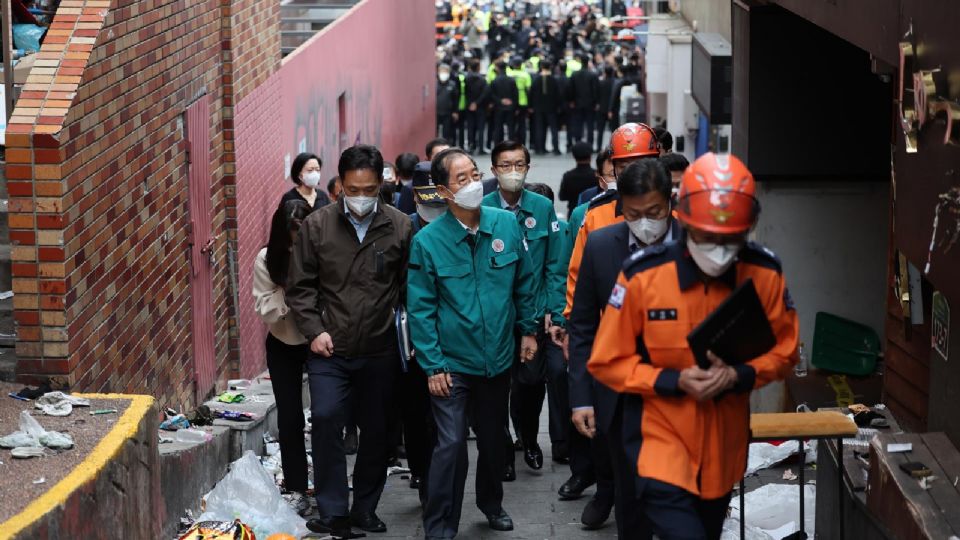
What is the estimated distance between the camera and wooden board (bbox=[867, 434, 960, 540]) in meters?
6.02

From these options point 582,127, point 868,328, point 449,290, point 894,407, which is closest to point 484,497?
point 449,290

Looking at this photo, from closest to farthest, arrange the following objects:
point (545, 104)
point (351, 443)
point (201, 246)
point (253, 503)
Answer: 1. point (253, 503)
2. point (201, 246)
3. point (351, 443)
4. point (545, 104)

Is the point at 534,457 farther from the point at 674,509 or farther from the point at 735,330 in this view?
the point at 735,330

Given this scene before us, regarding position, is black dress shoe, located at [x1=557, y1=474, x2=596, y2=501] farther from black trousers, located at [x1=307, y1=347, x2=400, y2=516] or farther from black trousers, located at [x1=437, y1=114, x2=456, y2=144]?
black trousers, located at [x1=437, y1=114, x2=456, y2=144]

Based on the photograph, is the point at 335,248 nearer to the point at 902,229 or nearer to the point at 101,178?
the point at 101,178

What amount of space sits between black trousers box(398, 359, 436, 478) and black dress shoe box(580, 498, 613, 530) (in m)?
0.89

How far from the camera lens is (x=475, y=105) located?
34688 millimetres

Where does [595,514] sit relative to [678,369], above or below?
below

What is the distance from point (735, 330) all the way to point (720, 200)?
45 cm

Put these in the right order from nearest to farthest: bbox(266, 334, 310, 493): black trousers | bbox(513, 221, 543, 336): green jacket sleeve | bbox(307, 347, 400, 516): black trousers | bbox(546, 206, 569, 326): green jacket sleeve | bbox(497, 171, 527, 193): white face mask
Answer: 1. bbox(513, 221, 543, 336): green jacket sleeve
2. bbox(307, 347, 400, 516): black trousers
3. bbox(546, 206, 569, 326): green jacket sleeve
4. bbox(266, 334, 310, 493): black trousers
5. bbox(497, 171, 527, 193): white face mask

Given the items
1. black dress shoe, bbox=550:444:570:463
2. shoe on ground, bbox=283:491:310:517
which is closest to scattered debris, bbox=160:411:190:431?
shoe on ground, bbox=283:491:310:517

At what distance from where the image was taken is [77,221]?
776 cm

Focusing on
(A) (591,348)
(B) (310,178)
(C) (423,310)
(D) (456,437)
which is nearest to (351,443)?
(B) (310,178)

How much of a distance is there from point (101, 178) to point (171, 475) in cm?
152
